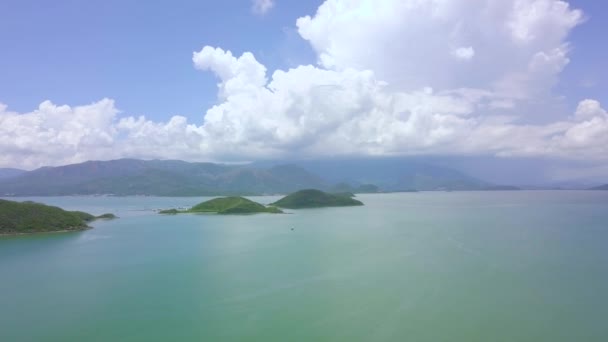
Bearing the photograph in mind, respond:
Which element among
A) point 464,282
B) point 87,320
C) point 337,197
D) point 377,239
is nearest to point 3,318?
point 87,320

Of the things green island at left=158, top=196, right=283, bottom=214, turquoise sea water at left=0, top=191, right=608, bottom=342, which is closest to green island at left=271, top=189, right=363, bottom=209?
green island at left=158, top=196, right=283, bottom=214

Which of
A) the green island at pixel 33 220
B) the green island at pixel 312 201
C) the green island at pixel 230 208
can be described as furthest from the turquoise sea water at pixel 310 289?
the green island at pixel 312 201

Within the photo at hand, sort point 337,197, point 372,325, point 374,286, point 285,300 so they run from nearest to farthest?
1. point 372,325
2. point 285,300
3. point 374,286
4. point 337,197

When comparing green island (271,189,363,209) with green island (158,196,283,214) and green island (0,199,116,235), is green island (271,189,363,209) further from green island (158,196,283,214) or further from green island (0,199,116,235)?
green island (0,199,116,235)

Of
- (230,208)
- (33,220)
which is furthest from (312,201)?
(33,220)

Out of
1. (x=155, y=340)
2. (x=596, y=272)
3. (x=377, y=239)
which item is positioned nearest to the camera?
(x=155, y=340)

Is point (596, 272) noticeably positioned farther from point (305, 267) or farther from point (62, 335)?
point (62, 335)
